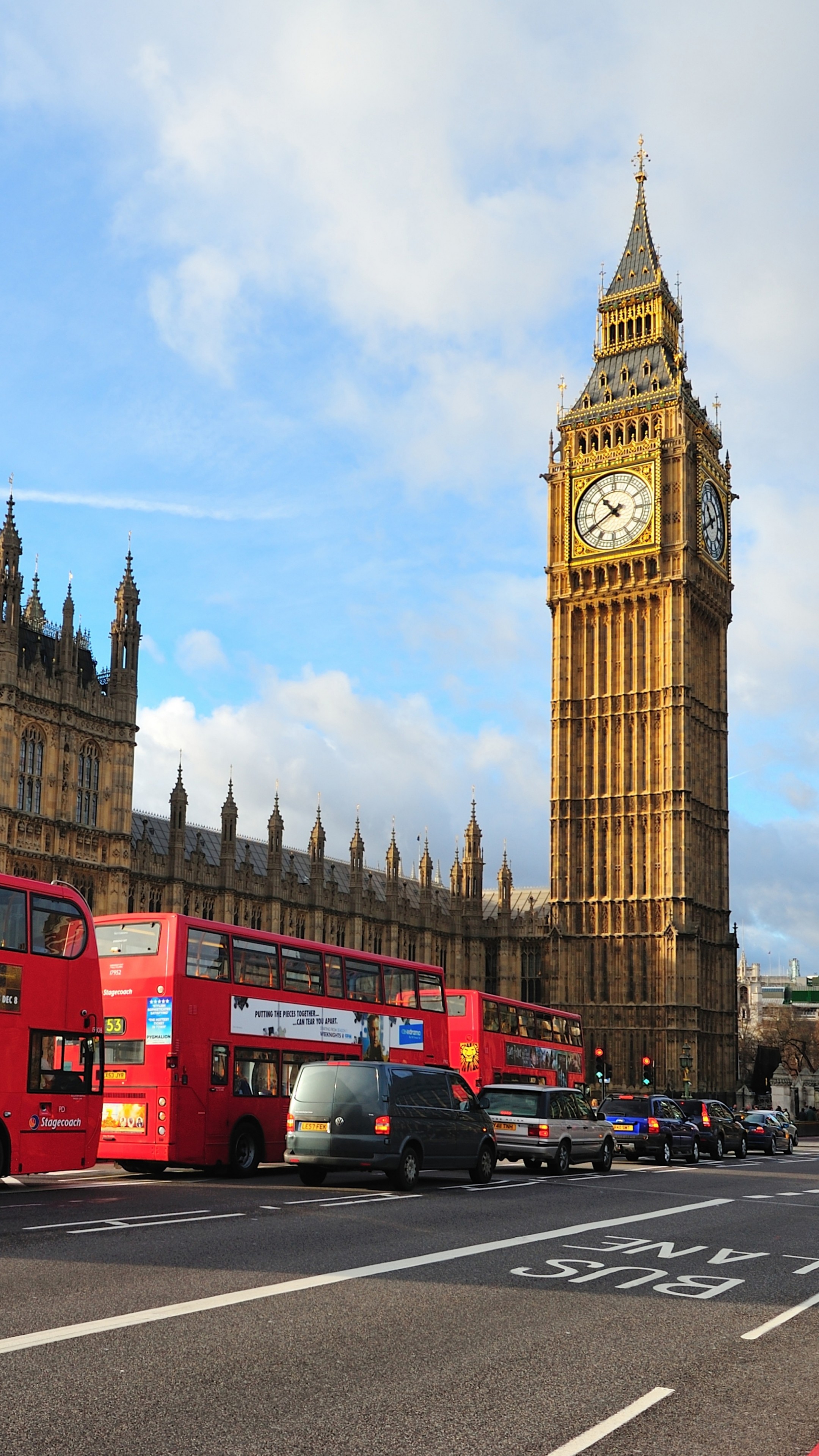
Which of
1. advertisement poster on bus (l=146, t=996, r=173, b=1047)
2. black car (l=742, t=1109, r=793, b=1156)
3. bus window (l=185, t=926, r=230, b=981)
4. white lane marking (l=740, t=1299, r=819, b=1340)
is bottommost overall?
black car (l=742, t=1109, r=793, b=1156)

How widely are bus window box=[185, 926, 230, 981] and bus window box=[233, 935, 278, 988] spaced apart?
0.92 feet

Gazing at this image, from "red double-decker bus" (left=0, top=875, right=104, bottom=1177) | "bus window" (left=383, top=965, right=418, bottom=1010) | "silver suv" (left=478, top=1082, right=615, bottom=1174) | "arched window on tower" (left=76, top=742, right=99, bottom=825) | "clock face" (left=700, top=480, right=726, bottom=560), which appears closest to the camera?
"red double-decker bus" (left=0, top=875, right=104, bottom=1177)

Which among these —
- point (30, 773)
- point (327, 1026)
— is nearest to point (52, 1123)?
point (327, 1026)

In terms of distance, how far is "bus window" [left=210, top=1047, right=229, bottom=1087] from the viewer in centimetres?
2414

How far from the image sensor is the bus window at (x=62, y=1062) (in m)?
20.1

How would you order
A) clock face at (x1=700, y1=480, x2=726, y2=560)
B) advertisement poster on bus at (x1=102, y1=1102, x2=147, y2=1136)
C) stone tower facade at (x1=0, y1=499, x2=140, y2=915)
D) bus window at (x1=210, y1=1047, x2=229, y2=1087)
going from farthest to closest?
1. clock face at (x1=700, y1=480, x2=726, y2=560)
2. stone tower facade at (x1=0, y1=499, x2=140, y2=915)
3. bus window at (x1=210, y1=1047, x2=229, y2=1087)
4. advertisement poster on bus at (x1=102, y1=1102, x2=147, y2=1136)

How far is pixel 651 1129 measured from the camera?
33906 mm

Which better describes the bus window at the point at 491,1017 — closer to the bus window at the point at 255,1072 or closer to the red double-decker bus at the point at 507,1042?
the red double-decker bus at the point at 507,1042

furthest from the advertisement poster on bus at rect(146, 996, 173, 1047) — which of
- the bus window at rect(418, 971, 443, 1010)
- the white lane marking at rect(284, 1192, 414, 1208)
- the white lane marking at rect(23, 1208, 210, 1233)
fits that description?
the bus window at rect(418, 971, 443, 1010)

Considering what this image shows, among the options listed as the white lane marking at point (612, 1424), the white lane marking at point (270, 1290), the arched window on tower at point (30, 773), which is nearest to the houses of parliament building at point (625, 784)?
the arched window on tower at point (30, 773)

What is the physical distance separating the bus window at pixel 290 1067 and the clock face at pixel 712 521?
66107mm

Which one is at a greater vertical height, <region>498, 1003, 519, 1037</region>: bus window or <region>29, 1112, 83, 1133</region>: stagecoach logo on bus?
<region>498, 1003, 519, 1037</region>: bus window

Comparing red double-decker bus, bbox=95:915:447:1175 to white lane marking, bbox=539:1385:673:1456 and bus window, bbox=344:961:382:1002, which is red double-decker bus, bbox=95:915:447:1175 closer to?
bus window, bbox=344:961:382:1002

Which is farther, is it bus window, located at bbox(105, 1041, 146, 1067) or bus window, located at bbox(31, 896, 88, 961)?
bus window, located at bbox(105, 1041, 146, 1067)
